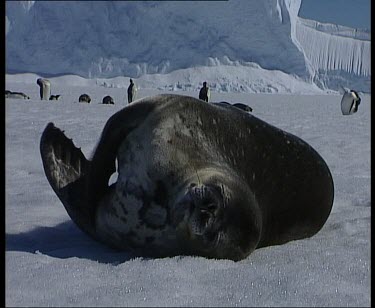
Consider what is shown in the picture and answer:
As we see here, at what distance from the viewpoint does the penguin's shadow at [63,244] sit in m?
1.70

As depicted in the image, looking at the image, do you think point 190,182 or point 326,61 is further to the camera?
point 326,61

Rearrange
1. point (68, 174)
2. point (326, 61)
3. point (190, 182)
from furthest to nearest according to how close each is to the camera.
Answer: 1. point (326, 61)
2. point (68, 174)
3. point (190, 182)

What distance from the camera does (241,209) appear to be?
156 centimetres

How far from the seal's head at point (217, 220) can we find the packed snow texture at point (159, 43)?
1168 inches

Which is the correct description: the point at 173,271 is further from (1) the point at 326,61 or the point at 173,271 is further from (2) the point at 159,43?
(1) the point at 326,61

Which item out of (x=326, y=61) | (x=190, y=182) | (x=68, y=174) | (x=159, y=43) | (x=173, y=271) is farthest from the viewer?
(x=326, y=61)

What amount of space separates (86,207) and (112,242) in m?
0.17

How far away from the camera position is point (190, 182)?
1.61m

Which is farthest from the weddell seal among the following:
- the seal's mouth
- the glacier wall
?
the glacier wall

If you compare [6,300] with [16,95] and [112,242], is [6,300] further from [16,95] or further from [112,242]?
[16,95]

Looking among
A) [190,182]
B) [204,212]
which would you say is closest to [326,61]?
[190,182]

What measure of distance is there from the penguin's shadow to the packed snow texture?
96.2 feet

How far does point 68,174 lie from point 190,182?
24.4 inches

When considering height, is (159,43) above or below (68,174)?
below
